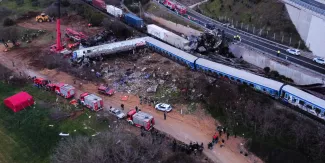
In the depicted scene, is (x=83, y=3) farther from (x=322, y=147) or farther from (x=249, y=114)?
(x=322, y=147)

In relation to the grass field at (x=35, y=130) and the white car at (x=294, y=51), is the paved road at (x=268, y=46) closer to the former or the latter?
the white car at (x=294, y=51)

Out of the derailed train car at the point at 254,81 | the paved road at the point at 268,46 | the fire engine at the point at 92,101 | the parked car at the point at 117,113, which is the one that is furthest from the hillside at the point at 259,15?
the fire engine at the point at 92,101

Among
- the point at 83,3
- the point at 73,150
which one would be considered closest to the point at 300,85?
the point at 73,150

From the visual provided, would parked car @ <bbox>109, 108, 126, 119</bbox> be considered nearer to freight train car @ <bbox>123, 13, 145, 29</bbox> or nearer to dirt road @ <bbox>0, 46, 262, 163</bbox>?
dirt road @ <bbox>0, 46, 262, 163</bbox>

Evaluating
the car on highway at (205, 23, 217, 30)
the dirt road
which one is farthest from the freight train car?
the dirt road

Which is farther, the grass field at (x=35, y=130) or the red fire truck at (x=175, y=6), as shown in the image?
the red fire truck at (x=175, y=6)

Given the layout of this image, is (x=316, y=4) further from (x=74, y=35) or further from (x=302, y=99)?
(x=74, y=35)
